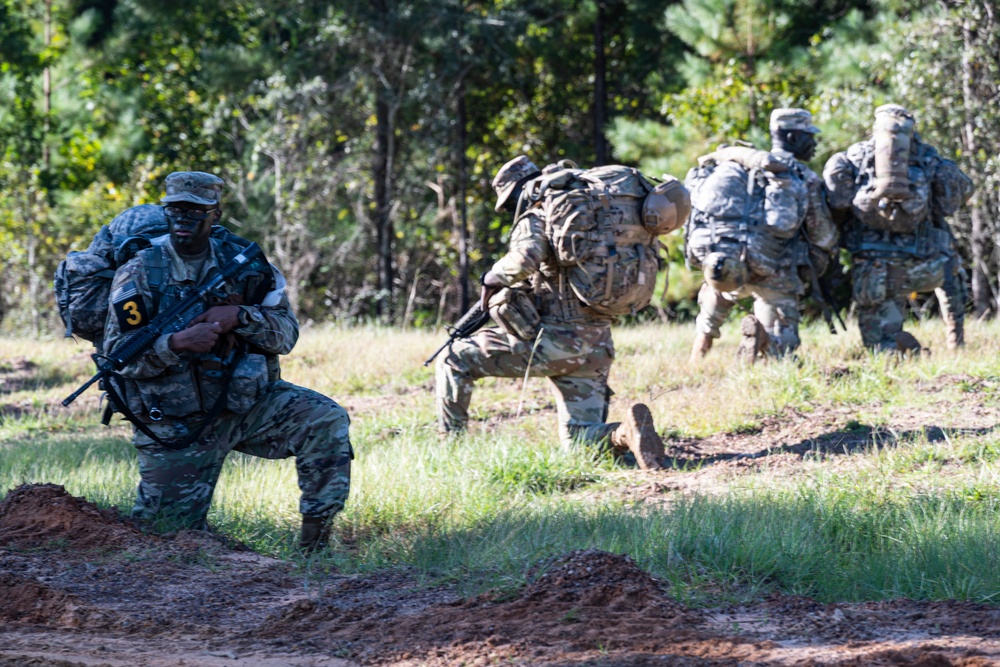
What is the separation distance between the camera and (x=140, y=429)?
546 centimetres

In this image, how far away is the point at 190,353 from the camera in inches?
210

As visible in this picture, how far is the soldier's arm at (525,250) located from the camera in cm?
699

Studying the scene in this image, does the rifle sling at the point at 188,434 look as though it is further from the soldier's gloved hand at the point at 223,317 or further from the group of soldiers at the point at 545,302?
the soldier's gloved hand at the point at 223,317

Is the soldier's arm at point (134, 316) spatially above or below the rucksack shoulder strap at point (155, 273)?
below

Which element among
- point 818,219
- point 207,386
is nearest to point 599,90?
point 818,219

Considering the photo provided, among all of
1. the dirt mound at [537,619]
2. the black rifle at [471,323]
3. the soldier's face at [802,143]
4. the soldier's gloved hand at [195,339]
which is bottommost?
the dirt mound at [537,619]

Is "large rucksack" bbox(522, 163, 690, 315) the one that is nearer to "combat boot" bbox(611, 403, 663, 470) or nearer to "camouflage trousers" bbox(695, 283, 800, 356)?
"combat boot" bbox(611, 403, 663, 470)

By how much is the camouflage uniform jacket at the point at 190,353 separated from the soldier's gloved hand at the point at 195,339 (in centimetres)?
5

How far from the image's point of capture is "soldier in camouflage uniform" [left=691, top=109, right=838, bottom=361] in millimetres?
9422

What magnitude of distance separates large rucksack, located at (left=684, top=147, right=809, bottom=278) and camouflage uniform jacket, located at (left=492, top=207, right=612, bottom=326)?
241 centimetres

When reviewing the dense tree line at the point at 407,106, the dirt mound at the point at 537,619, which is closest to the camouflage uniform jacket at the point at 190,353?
the dirt mound at the point at 537,619

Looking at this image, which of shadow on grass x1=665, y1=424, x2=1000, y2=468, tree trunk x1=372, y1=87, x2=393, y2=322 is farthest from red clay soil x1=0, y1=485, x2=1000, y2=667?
tree trunk x1=372, y1=87, x2=393, y2=322

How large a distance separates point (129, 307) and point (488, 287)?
252 cm

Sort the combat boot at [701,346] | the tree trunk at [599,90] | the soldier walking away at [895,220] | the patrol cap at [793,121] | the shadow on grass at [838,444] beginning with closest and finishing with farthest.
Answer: the shadow on grass at [838,444] → the soldier walking away at [895,220] → the patrol cap at [793,121] → the combat boot at [701,346] → the tree trunk at [599,90]
